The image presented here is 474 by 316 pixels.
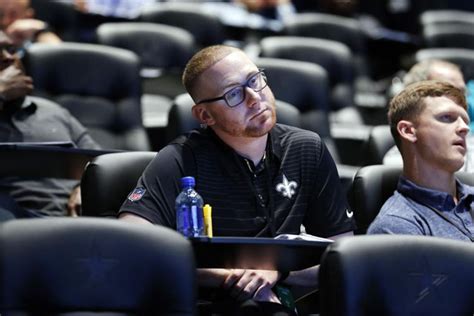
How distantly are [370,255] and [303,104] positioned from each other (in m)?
2.64

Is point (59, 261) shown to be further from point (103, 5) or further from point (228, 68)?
point (103, 5)

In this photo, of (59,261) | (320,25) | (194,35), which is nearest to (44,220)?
(59,261)

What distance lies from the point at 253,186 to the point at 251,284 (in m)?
0.33

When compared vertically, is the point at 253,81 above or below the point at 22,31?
above

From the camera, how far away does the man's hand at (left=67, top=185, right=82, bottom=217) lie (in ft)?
14.1

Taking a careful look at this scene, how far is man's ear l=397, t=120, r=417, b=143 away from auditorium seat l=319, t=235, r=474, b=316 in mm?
832

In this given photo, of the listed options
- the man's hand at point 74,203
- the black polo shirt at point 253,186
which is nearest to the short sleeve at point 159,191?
the black polo shirt at point 253,186

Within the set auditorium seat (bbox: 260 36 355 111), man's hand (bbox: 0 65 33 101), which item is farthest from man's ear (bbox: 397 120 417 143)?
auditorium seat (bbox: 260 36 355 111)

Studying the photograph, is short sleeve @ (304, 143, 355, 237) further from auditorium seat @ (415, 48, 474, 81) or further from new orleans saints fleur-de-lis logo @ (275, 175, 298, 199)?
auditorium seat @ (415, 48, 474, 81)

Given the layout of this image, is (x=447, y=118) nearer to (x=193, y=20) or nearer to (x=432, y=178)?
(x=432, y=178)

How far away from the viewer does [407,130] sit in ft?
12.8

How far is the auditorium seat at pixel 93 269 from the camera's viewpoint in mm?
Result: 2789

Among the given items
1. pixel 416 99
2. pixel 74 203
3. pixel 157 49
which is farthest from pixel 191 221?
pixel 157 49

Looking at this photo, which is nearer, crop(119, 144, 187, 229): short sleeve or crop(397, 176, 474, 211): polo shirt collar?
crop(119, 144, 187, 229): short sleeve
